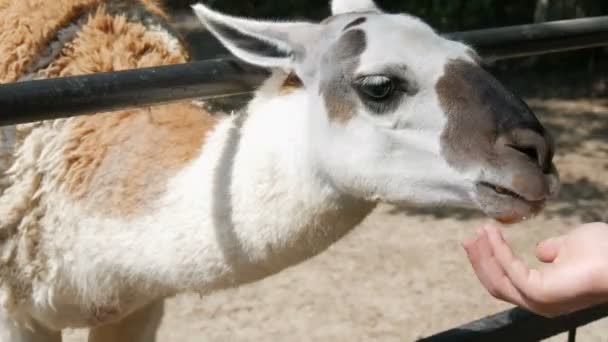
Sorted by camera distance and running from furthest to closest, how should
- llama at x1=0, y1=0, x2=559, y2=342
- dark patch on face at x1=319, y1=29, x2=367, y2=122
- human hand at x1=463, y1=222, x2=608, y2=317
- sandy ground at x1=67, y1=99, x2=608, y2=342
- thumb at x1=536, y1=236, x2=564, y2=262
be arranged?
sandy ground at x1=67, y1=99, x2=608, y2=342 < dark patch on face at x1=319, y1=29, x2=367, y2=122 < llama at x1=0, y1=0, x2=559, y2=342 < thumb at x1=536, y1=236, x2=564, y2=262 < human hand at x1=463, y1=222, x2=608, y2=317

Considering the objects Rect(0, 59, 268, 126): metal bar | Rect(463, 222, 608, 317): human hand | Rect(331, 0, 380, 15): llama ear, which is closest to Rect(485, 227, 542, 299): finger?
Rect(463, 222, 608, 317): human hand

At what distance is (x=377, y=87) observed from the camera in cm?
215

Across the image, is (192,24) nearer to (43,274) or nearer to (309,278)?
(309,278)

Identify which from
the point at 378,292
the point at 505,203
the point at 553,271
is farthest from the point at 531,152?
the point at 378,292

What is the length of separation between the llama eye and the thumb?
554mm

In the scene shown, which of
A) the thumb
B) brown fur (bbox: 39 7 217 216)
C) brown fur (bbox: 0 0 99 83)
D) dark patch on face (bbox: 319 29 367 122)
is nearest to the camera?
the thumb

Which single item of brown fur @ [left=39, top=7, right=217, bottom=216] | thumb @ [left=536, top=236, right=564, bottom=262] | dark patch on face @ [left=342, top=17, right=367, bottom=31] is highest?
dark patch on face @ [left=342, top=17, right=367, bottom=31]

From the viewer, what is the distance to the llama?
6.81ft

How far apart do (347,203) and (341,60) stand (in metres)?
0.36

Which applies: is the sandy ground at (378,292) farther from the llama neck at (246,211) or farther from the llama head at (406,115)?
the llama head at (406,115)

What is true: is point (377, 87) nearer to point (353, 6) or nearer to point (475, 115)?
point (475, 115)

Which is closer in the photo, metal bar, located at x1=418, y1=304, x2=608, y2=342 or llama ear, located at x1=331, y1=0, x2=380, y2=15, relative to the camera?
metal bar, located at x1=418, y1=304, x2=608, y2=342

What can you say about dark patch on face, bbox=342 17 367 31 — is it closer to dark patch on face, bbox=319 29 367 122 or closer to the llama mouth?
dark patch on face, bbox=319 29 367 122

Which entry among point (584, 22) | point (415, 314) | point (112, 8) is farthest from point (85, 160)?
point (415, 314)
